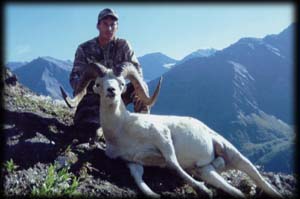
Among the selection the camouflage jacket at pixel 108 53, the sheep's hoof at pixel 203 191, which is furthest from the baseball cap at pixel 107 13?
the sheep's hoof at pixel 203 191

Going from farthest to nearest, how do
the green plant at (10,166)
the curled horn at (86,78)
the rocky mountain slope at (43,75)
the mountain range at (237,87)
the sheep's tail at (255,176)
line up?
the mountain range at (237,87) < the rocky mountain slope at (43,75) < the curled horn at (86,78) < the sheep's tail at (255,176) < the green plant at (10,166)

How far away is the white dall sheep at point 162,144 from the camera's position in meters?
6.32

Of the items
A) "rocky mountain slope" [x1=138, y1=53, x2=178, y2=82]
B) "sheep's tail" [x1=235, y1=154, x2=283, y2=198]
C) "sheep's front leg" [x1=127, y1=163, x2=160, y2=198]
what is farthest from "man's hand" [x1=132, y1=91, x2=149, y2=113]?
"rocky mountain slope" [x1=138, y1=53, x2=178, y2=82]

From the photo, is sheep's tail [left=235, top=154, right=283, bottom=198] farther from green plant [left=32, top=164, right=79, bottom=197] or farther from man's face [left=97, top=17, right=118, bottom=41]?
man's face [left=97, top=17, right=118, bottom=41]

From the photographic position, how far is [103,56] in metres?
8.21

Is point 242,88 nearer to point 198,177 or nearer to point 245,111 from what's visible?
point 245,111

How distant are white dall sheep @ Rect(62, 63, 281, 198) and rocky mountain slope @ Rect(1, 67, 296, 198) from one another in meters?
0.17

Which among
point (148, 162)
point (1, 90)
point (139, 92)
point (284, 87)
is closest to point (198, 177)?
point (148, 162)

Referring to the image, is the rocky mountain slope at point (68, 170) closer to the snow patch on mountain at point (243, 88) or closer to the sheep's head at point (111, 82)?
the sheep's head at point (111, 82)

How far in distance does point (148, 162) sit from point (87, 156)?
1.03 meters

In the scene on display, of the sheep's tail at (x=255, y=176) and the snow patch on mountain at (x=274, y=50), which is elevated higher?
the sheep's tail at (x=255, y=176)

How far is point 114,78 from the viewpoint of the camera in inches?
261

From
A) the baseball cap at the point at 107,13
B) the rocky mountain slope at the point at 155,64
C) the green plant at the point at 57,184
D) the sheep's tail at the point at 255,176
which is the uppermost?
the baseball cap at the point at 107,13

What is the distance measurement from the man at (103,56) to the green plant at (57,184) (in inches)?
73.4
